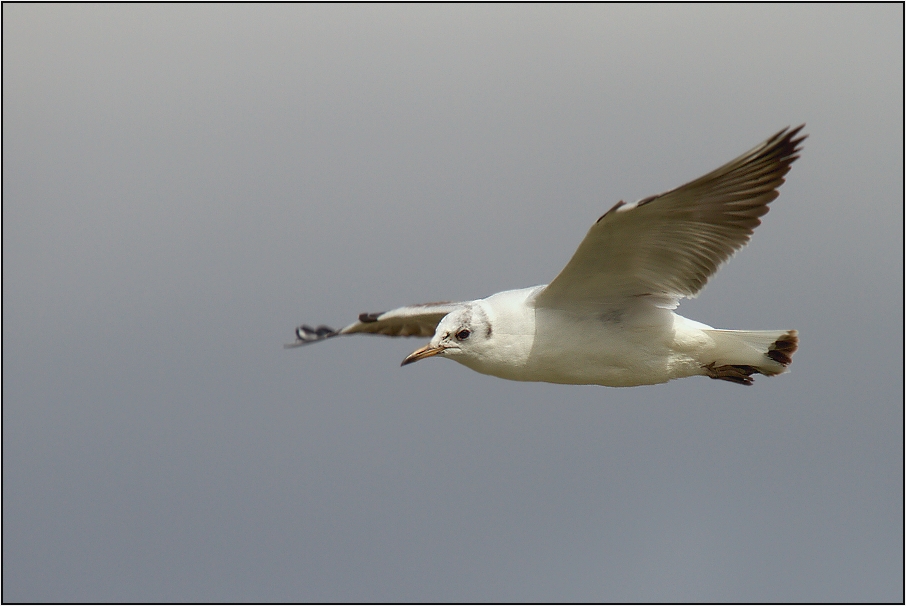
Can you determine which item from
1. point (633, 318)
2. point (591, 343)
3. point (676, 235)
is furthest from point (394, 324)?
point (676, 235)

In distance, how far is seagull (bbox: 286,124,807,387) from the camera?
8812 millimetres

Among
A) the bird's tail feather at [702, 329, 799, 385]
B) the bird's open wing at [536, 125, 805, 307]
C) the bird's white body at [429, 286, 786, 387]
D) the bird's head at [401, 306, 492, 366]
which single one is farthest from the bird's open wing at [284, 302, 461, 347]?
the bird's tail feather at [702, 329, 799, 385]

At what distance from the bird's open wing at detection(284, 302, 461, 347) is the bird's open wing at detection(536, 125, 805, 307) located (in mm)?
2265

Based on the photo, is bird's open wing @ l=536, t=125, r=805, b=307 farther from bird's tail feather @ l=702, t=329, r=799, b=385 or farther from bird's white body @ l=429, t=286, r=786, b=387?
bird's tail feather @ l=702, t=329, r=799, b=385

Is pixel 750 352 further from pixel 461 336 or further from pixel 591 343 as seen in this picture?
pixel 461 336

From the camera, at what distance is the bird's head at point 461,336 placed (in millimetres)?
9508

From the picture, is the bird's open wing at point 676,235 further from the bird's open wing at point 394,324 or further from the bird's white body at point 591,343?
the bird's open wing at point 394,324

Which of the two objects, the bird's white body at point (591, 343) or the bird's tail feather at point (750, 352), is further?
the bird's tail feather at point (750, 352)

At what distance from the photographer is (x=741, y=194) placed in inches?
345

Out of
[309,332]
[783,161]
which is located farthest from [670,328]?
[309,332]

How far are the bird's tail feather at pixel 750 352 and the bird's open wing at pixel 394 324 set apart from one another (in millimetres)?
2826

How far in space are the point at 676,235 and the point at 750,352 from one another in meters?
1.60

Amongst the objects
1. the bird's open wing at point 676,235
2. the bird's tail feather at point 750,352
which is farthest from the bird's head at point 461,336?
the bird's tail feather at point 750,352

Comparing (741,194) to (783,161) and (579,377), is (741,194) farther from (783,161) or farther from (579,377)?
(579,377)
